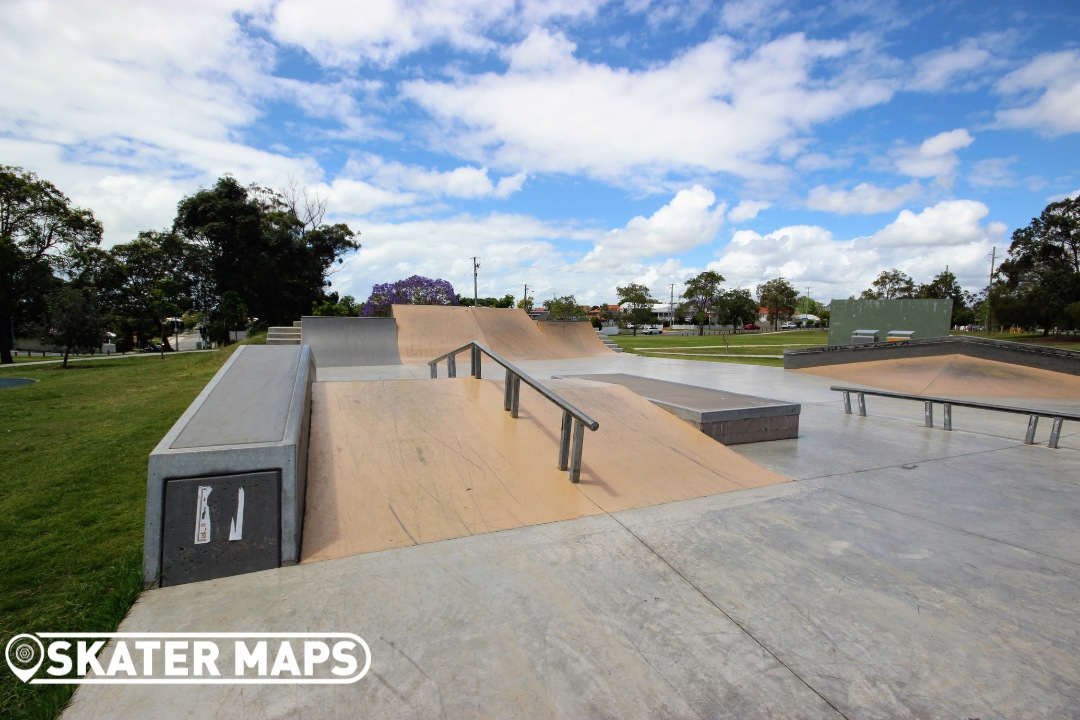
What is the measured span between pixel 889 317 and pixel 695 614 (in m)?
19.9

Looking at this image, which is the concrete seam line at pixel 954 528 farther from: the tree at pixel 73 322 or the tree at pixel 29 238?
the tree at pixel 29 238

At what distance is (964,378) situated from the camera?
11.5m

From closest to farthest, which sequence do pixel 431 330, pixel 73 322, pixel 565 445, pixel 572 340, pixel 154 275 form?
pixel 565 445
pixel 431 330
pixel 572 340
pixel 73 322
pixel 154 275

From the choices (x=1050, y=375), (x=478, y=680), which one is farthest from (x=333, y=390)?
(x=1050, y=375)

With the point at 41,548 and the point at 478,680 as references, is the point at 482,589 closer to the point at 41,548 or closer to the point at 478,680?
the point at 478,680

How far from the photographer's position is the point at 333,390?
529 cm

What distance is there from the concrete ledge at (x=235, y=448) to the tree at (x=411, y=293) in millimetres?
26833

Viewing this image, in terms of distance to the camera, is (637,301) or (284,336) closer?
(284,336)

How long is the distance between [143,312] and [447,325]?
32.7m

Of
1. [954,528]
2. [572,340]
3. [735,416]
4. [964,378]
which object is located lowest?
[954,528]

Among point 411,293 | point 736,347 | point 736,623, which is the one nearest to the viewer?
point 736,623

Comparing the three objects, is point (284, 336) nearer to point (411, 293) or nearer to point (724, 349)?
point (411, 293)

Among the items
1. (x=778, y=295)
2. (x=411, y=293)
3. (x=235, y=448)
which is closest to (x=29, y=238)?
(x=411, y=293)

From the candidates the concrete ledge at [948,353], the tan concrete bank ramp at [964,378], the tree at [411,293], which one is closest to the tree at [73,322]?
the tree at [411,293]
